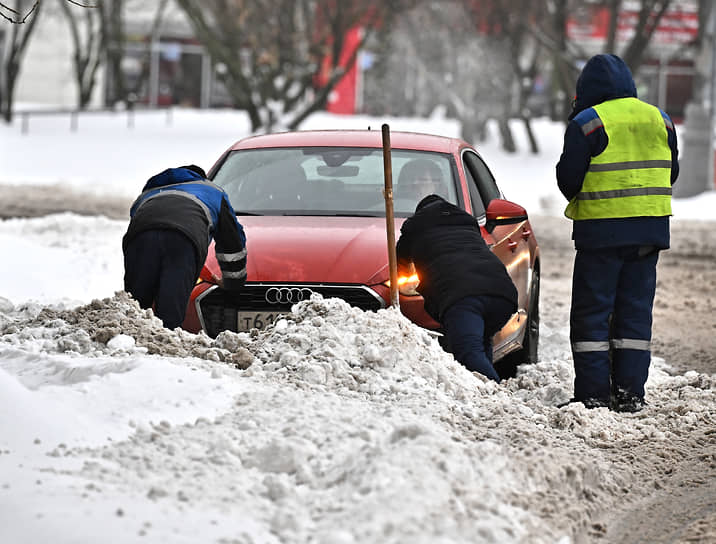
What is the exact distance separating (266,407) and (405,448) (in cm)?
81

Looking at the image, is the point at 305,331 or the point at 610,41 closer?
the point at 305,331

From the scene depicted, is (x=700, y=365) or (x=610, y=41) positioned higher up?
(x=610, y=41)

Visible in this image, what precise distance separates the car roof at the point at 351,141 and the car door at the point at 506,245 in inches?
7.2

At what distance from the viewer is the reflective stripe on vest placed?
6562 millimetres

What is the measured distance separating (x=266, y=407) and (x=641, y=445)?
189 cm

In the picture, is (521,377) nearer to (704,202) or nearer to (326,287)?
Result: (326,287)

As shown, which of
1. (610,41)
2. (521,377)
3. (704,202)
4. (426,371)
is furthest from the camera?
(610,41)

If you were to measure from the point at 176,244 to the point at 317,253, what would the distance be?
0.83 m

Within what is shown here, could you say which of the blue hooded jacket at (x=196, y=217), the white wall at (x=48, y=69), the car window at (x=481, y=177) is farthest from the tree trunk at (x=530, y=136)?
the blue hooded jacket at (x=196, y=217)

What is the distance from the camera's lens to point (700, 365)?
351 inches

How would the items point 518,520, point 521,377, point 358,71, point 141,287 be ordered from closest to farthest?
point 518,520, point 141,287, point 521,377, point 358,71

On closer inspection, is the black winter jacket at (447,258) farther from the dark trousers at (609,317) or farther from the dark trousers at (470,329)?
the dark trousers at (609,317)

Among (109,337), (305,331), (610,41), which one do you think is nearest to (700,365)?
(305,331)

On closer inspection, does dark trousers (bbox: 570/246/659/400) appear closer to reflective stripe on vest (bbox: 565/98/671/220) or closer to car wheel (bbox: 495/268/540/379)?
reflective stripe on vest (bbox: 565/98/671/220)
